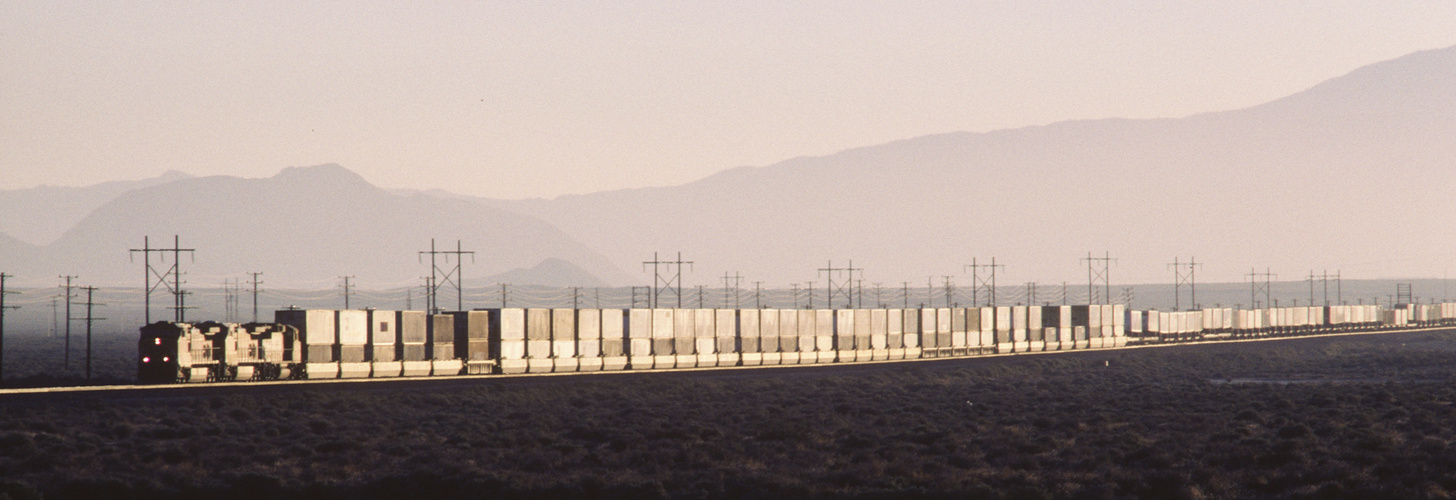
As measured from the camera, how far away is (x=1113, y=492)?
1330 inches

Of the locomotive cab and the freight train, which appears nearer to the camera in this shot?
the locomotive cab

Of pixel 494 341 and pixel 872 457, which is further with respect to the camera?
pixel 494 341

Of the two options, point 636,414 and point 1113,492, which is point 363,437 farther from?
point 1113,492

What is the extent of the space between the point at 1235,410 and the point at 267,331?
43.8m

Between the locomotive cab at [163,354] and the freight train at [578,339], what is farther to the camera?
the freight train at [578,339]

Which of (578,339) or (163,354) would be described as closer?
(163,354)

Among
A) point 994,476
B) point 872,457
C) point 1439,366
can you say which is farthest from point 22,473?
point 1439,366

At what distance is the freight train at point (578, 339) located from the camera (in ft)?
214

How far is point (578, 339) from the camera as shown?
82.9 meters

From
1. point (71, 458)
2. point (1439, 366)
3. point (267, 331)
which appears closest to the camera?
point (71, 458)

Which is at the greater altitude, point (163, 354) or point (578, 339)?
point (163, 354)

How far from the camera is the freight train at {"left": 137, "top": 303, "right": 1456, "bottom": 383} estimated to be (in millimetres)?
65375

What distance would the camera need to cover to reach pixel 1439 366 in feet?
347

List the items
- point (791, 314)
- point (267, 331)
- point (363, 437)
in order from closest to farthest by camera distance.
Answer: point (363, 437), point (267, 331), point (791, 314)
